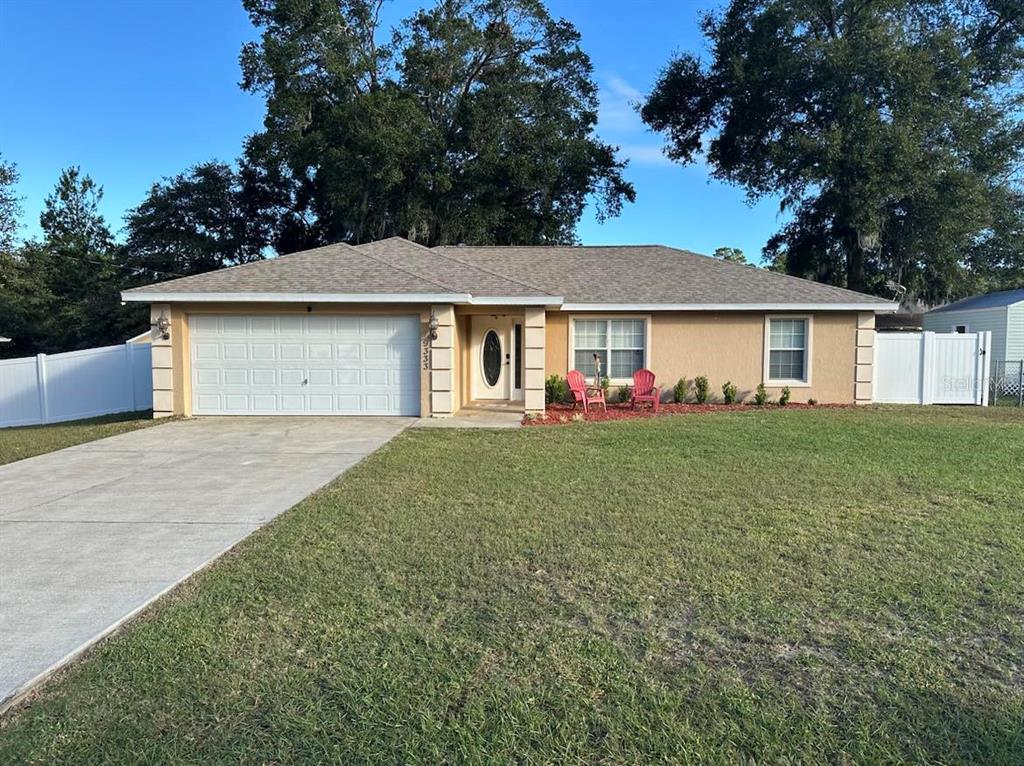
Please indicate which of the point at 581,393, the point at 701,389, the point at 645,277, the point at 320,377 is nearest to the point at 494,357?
the point at 581,393

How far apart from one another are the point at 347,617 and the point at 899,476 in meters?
6.52

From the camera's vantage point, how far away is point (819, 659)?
3.33m

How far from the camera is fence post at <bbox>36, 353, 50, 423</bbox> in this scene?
1432cm

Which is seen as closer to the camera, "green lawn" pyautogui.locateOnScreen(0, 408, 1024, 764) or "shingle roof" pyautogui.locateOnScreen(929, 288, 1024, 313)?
"green lawn" pyautogui.locateOnScreen(0, 408, 1024, 764)

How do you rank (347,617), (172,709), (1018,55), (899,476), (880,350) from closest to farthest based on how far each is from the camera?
(172,709) < (347,617) < (899,476) < (880,350) < (1018,55)

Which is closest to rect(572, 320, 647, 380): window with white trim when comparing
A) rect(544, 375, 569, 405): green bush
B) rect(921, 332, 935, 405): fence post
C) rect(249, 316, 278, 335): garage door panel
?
rect(544, 375, 569, 405): green bush

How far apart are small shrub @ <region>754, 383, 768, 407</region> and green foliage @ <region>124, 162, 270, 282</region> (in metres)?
26.6

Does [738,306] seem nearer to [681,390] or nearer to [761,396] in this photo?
[761,396]

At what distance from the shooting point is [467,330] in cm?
1509

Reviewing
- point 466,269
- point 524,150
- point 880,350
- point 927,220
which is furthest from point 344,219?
point 927,220

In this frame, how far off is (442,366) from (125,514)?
7.11 meters

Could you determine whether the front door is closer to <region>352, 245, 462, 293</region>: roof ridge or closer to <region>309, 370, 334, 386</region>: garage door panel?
<region>352, 245, 462, 293</region>: roof ridge

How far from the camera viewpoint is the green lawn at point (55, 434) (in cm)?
989

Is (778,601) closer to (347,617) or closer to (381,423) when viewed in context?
(347,617)
